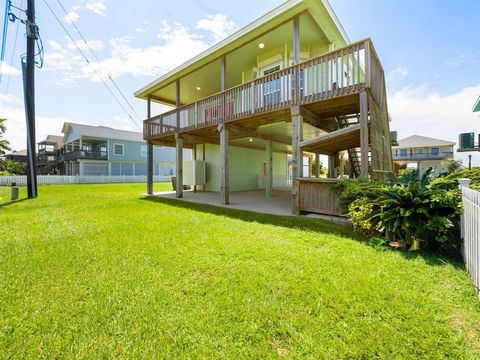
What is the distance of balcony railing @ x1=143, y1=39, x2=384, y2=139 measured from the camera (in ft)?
17.8

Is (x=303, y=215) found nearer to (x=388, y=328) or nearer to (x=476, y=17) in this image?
(x=388, y=328)

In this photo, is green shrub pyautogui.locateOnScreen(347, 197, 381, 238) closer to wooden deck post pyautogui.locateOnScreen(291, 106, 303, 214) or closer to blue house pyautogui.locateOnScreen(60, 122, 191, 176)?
wooden deck post pyautogui.locateOnScreen(291, 106, 303, 214)

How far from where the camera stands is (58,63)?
1223 centimetres

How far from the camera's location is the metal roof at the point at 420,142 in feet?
99.9

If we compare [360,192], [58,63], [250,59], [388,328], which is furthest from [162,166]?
[388,328]

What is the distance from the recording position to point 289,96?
260 inches

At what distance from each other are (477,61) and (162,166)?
1198 inches

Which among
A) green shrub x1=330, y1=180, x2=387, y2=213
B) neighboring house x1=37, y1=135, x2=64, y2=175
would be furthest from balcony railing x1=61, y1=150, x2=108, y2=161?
green shrub x1=330, y1=180, x2=387, y2=213

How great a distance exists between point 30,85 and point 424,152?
139ft

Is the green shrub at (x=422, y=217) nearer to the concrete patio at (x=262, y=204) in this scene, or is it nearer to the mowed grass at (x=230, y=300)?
the mowed grass at (x=230, y=300)

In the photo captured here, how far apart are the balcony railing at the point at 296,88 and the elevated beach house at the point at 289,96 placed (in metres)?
0.03

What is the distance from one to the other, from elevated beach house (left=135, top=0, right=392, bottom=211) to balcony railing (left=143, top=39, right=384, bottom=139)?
3cm

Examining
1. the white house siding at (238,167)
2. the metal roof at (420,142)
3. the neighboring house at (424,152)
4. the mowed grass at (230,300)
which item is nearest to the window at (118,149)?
the white house siding at (238,167)

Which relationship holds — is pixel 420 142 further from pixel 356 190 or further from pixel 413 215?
pixel 413 215
